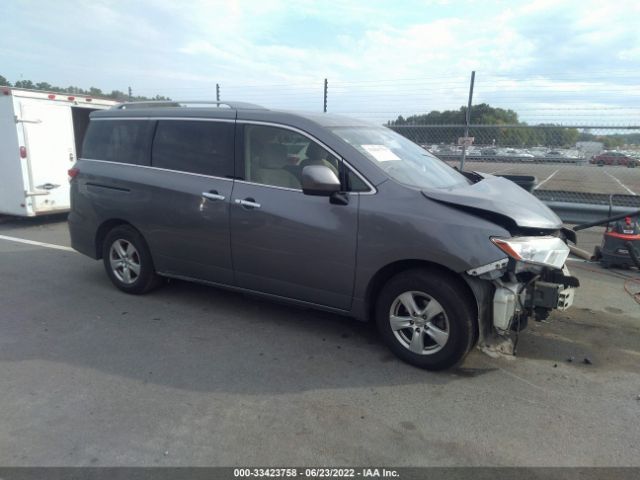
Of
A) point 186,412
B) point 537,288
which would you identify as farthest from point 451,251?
point 186,412

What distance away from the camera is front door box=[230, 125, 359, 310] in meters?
3.86

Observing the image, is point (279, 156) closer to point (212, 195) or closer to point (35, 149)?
point (212, 195)

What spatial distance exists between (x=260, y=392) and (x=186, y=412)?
0.51 m

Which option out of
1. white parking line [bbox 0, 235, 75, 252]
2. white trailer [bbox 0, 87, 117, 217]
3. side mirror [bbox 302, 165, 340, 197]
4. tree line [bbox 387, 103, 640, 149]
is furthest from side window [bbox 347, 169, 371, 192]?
white trailer [bbox 0, 87, 117, 217]

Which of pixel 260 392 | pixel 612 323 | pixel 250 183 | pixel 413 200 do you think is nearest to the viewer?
pixel 260 392

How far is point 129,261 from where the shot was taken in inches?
203

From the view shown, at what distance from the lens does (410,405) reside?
127 inches

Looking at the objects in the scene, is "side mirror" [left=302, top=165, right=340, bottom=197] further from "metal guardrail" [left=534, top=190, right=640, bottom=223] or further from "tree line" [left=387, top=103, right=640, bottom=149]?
"tree line" [left=387, top=103, right=640, bottom=149]

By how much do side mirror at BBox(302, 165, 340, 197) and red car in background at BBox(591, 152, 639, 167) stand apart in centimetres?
704

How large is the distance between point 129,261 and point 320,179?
2570 millimetres

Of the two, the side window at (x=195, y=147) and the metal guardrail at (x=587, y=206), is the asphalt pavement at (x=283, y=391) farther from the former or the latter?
the metal guardrail at (x=587, y=206)

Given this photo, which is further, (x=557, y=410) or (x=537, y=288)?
(x=537, y=288)

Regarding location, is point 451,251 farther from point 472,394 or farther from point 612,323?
point 612,323

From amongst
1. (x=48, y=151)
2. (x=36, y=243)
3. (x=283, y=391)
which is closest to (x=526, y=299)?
(x=283, y=391)
